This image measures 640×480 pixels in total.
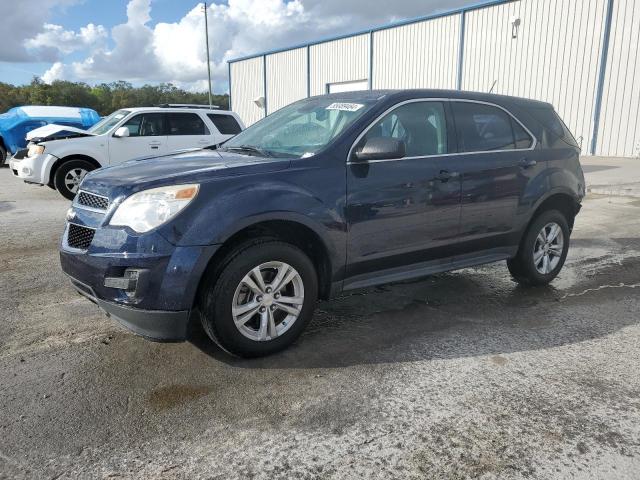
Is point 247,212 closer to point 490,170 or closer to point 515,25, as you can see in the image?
point 490,170

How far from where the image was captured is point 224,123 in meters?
11.3

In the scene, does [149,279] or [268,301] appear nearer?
[149,279]

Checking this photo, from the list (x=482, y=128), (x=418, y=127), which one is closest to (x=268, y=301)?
(x=418, y=127)

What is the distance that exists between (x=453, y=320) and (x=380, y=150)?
1574mm

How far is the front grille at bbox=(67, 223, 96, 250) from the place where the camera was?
3336 mm

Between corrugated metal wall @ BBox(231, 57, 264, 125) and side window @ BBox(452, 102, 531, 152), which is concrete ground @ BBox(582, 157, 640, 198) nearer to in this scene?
side window @ BBox(452, 102, 531, 152)

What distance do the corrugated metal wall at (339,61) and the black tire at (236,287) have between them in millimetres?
24186

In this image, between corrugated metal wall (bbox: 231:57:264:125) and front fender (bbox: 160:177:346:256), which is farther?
→ corrugated metal wall (bbox: 231:57:264:125)

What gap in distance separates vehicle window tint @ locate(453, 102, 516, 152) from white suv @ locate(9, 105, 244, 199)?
683 centimetres

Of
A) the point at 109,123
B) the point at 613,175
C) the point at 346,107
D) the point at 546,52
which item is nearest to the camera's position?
the point at 346,107

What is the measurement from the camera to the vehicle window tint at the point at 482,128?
175 inches

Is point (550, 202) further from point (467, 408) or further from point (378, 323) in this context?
point (467, 408)

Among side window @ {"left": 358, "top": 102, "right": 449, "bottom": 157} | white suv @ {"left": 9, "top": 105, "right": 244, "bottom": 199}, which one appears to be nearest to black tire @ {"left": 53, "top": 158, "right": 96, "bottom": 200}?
white suv @ {"left": 9, "top": 105, "right": 244, "bottom": 199}

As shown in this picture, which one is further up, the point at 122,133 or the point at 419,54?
the point at 419,54
